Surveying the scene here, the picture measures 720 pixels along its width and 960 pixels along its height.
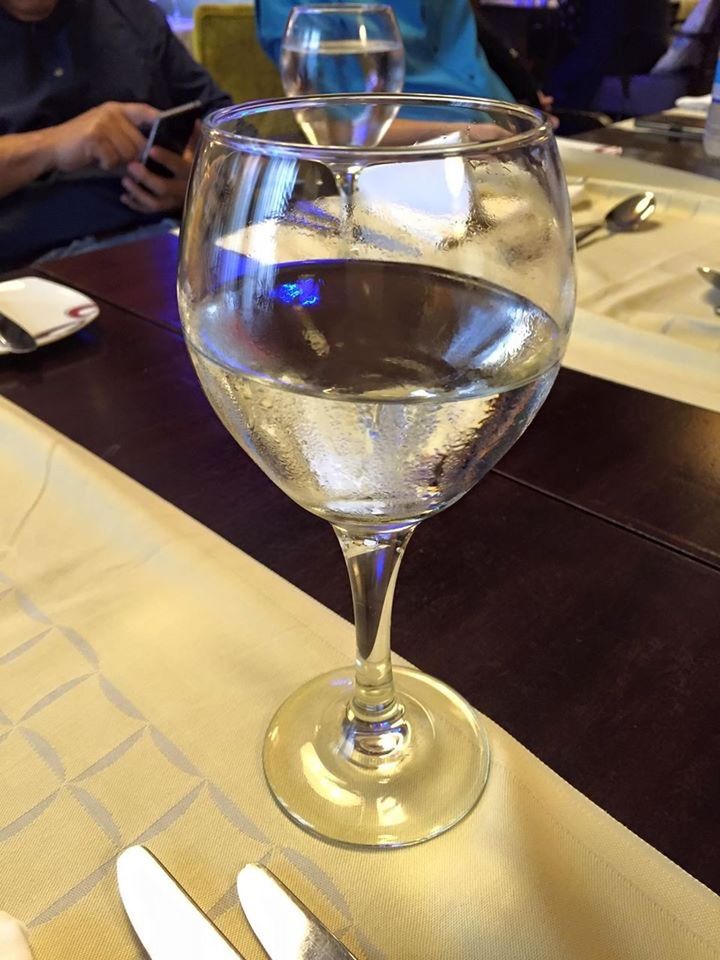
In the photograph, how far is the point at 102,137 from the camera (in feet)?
3.98

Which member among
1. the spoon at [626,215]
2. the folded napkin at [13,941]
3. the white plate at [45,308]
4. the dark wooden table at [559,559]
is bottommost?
the spoon at [626,215]

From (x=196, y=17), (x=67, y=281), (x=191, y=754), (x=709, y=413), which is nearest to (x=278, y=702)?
(x=191, y=754)

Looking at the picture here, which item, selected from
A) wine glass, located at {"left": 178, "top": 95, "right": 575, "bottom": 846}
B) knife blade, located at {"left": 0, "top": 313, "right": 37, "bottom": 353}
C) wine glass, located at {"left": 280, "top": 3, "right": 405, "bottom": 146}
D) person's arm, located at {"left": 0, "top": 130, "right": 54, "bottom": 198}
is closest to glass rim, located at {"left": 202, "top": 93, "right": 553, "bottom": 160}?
wine glass, located at {"left": 178, "top": 95, "right": 575, "bottom": 846}

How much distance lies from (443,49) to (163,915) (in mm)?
1701

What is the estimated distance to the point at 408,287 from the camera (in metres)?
0.30

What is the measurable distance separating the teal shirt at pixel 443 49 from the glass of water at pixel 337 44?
821 mm

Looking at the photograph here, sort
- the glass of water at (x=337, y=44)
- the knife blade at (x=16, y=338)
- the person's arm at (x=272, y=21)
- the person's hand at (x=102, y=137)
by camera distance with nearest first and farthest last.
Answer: the knife blade at (x=16, y=338) → the glass of water at (x=337, y=44) → the person's hand at (x=102, y=137) → the person's arm at (x=272, y=21)

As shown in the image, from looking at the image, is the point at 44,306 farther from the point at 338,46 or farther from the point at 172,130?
the point at 172,130

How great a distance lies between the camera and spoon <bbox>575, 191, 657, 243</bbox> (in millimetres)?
812

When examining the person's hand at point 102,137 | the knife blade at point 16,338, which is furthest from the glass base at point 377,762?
the person's hand at point 102,137

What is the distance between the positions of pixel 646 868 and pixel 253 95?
2.07 metres

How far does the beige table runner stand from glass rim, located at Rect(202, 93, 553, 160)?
207 millimetres

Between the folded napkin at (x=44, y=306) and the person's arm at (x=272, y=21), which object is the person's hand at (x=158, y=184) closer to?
the person's arm at (x=272, y=21)

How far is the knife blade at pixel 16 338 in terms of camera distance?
586mm
